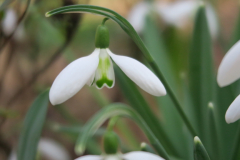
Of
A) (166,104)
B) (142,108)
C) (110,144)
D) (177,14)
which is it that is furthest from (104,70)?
(177,14)

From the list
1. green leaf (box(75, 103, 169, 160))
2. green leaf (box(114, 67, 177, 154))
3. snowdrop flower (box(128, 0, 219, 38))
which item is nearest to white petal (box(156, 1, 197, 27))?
snowdrop flower (box(128, 0, 219, 38))

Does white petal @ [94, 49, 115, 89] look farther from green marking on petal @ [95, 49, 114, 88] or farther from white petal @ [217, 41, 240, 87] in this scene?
white petal @ [217, 41, 240, 87]

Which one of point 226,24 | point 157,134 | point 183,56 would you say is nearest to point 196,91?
point 157,134

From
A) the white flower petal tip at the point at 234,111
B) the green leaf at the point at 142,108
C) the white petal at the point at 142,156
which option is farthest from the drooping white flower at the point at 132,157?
the green leaf at the point at 142,108

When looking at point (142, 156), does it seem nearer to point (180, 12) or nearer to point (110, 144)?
point (110, 144)

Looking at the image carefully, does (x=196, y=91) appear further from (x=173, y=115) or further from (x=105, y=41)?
(x=105, y=41)

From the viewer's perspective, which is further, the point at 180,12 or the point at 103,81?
the point at 180,12

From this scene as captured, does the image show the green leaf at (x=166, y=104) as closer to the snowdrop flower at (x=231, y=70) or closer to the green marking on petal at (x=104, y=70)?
the green marking on petal at (x=104, y=70)
